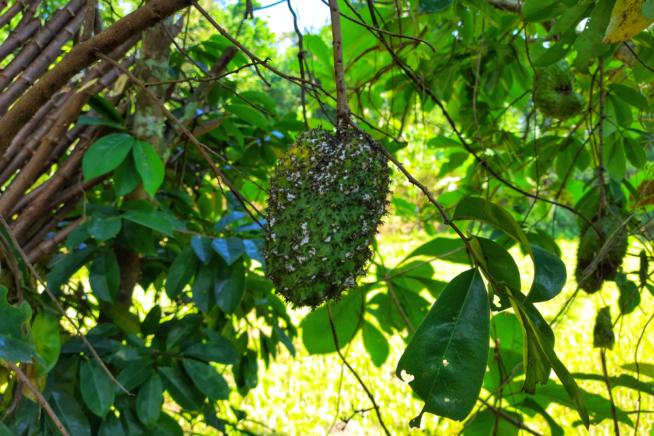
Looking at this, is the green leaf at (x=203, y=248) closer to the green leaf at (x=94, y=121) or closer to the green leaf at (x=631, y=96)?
the green leaf at (x=94, y=121)

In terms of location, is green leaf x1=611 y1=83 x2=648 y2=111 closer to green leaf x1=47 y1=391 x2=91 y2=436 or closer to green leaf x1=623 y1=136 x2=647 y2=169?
green leaf x1=623 y1=136 x2=647 y2=169

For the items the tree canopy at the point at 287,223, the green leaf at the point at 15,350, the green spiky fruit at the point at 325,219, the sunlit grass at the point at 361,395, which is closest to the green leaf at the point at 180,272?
the tree canopy at the point at 287,223

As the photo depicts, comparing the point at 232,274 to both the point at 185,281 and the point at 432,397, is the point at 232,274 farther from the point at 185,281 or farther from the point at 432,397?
the point at 432,397

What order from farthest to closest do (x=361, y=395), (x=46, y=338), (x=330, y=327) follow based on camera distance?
(x=361, y=395) < (x=330, y=327) < (x=46, y=338)

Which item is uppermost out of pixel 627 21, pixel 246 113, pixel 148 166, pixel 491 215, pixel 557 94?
pixel 557 94

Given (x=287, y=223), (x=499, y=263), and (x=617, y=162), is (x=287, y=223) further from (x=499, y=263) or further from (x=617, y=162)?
(x=617, y=162)

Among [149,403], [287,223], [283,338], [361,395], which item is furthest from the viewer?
[361,395]

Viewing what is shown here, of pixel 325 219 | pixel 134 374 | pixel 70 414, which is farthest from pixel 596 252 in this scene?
pixel 70 414
